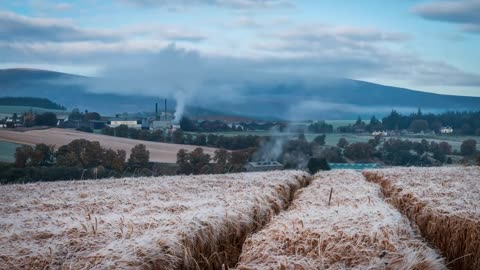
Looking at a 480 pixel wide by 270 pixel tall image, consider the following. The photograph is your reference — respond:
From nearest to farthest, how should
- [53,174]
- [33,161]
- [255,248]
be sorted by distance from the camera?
[255,248]
[53,174]
[33,161]

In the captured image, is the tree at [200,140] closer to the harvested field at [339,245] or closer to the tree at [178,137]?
the tree at [178,137]

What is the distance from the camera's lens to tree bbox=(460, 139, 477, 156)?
120 ft

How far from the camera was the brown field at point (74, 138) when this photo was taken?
110 feet

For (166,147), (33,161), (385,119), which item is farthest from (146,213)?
(385,119)

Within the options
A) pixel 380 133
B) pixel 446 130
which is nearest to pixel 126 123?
pixel 380 133

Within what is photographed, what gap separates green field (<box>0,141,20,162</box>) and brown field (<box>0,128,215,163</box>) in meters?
0.66

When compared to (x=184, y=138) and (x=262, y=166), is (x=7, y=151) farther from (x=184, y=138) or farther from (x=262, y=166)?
(x=262, y=166)

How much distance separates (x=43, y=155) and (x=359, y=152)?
21.0m

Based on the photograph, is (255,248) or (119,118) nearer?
(255,248)

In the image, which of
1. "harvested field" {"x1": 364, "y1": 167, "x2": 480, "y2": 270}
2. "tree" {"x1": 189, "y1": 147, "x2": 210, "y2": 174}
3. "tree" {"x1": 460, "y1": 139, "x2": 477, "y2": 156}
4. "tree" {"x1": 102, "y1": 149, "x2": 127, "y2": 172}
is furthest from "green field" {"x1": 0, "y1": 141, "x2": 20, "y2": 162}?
"tree" {"x1": 460, "y1": 139, "x2": 477, "y2": 156}

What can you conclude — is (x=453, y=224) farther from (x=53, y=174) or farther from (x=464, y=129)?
(x=464, y=129)

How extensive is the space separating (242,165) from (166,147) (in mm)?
9406

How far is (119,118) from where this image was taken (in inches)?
1877

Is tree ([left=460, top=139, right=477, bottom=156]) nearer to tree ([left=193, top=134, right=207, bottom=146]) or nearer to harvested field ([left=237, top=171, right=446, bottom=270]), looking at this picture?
tree ([left=193, top=134, right=207, bottom=146])
